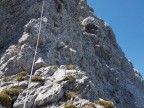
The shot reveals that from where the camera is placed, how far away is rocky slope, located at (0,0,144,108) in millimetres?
26922

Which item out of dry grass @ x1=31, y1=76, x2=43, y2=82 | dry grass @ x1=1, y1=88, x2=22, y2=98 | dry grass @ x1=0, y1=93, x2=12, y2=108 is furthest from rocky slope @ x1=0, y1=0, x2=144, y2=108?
dry grass @ x1=0, y1=93, x2=12, y2=108

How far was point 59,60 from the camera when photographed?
119 feet

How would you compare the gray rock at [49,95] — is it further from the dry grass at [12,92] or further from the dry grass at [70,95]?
the dry grass at [12,92]

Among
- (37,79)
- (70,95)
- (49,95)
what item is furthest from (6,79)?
(70,95)

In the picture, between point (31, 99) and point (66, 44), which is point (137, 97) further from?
point (31, 99)

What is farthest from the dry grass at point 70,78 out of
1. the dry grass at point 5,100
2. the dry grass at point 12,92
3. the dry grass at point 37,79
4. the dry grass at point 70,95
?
the dry grass at point 5,100

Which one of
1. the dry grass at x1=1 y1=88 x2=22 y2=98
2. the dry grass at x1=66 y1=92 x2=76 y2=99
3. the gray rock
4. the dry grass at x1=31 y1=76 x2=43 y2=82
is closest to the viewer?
the gray rock

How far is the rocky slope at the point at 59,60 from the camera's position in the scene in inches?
1060

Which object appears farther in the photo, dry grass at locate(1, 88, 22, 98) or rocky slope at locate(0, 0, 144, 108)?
dry grass at locate(1, 88, 22, 98)

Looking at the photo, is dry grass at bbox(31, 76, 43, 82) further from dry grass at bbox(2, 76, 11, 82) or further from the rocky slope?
dry grass at bbox(2, 76, 11, 82)

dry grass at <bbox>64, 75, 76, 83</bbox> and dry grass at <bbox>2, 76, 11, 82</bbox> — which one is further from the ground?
dry grass at <bbox>64, 75, 76, 83</bbox>

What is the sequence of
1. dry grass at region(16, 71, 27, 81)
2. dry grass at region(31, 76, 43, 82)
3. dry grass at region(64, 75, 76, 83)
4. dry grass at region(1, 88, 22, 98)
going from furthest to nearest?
dry grass at region(16, 71, 27, 81) → dry grass at region(31, 76, 43, 82) → dry grass at region(64, 75, 76, 83) → dry grass at region(1, 88, 22, 98)

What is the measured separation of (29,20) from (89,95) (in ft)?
58.2

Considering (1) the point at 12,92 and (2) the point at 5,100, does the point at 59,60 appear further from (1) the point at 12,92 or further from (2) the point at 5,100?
(2) the point at 5,100
